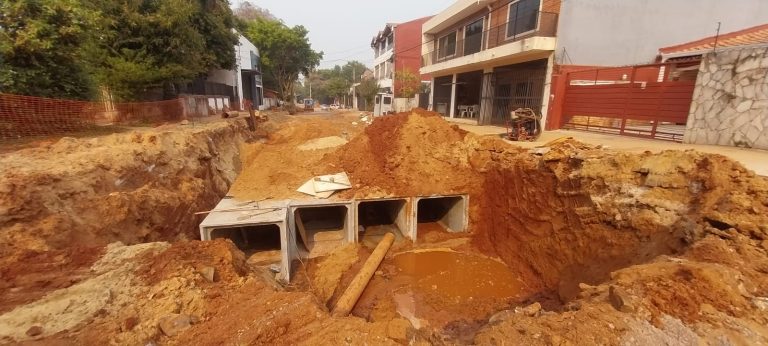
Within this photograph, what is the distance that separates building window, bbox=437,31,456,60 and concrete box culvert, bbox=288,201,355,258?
14594 millimetres

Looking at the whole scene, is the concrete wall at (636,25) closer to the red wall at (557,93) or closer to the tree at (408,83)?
the red wall at (557,93)

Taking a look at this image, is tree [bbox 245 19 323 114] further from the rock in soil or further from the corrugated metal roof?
the rock in soil

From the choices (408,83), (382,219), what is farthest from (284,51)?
(382,219)

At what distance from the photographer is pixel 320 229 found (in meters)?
10.5

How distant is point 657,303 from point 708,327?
37 cm

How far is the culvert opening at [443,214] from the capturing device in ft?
31.9

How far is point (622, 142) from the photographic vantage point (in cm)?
924

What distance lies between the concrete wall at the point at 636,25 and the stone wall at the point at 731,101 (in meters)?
4.88

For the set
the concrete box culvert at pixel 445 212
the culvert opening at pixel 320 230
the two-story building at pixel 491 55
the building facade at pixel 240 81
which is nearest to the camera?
the culvert opening at pixel 320 230

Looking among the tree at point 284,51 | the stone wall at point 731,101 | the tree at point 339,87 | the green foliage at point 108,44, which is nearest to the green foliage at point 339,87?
the tree at point 339,87

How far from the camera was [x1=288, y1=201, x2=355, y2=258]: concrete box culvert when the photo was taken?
8508mm

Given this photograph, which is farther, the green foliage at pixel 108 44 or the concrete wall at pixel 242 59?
the concrete wall at pixel 242 59

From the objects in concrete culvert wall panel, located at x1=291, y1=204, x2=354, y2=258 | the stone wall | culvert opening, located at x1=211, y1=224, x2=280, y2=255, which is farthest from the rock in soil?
the stone wall

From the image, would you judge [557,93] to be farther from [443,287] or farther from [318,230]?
[318,230]
